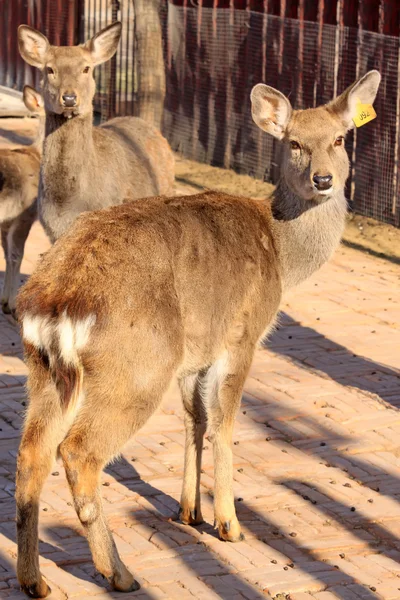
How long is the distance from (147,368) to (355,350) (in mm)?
4438

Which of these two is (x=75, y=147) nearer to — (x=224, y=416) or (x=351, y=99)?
(x=351, y=99)

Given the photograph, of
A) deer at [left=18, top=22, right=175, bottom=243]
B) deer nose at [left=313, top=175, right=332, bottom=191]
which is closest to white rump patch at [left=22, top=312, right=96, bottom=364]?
deer nose at [left=313, top=175, right=332, bottom=191]

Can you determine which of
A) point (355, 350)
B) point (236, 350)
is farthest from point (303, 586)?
point (355, 350)

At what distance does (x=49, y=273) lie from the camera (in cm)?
562

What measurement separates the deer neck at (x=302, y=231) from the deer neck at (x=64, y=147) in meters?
2.57

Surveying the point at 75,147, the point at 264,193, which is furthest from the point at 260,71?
the point at 75,147

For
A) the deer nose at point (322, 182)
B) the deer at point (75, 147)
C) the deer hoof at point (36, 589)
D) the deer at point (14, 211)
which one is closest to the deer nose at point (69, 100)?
the deer at point (75, 147)

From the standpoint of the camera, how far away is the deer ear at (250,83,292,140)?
7375 millimetres

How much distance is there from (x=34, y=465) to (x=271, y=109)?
3068mm

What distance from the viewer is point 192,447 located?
6621mm

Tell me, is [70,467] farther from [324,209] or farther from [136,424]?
[324,209]

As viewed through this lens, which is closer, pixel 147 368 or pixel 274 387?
pixel 147 368

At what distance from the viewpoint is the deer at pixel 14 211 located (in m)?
10.5

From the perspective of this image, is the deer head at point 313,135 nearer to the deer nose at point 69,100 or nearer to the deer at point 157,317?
the deer at point 157,317
